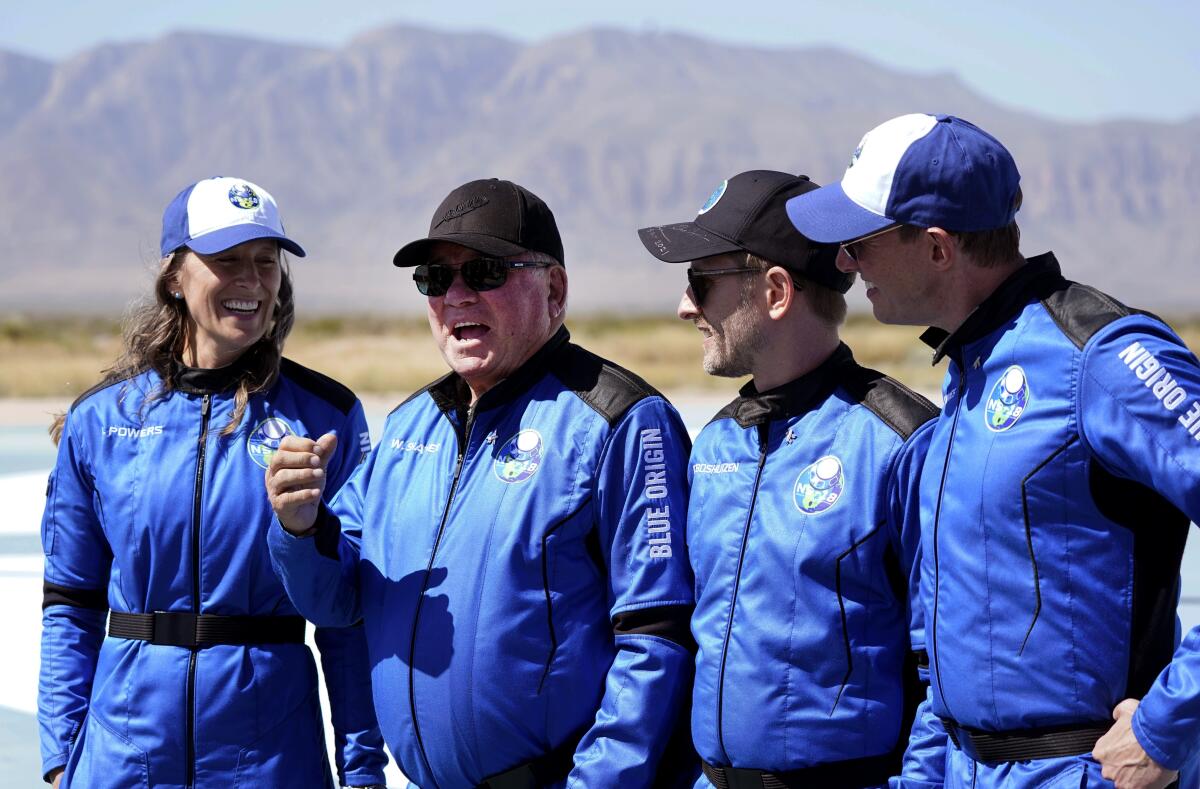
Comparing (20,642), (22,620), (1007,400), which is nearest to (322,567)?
(1007,400)

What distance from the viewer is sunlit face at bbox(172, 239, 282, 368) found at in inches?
155

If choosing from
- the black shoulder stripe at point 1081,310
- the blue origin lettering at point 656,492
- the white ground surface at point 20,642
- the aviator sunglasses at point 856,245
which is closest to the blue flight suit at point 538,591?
the blue origin lettering at point 656,492

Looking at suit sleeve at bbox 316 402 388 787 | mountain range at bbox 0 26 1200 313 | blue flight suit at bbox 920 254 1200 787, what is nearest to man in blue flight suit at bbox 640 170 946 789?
blue flight suit at bbox 920 254 1200 787

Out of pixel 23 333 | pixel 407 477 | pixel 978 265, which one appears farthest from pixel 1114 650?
pixel 23 333

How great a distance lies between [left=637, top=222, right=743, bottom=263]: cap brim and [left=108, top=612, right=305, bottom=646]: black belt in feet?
4.27

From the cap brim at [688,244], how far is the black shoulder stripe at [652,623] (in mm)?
767

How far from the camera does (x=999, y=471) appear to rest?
284cm

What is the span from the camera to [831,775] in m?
3.15

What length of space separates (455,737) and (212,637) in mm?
757

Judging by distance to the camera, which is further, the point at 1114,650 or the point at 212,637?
the point at 212,637

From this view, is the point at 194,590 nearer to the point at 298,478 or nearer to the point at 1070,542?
the point at 298,478

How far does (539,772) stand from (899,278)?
1274mm

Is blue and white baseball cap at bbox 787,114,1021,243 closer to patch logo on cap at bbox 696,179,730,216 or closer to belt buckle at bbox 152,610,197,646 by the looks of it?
patch logo on cap at bbox 696,179,730,216

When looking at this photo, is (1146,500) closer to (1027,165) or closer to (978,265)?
(978,265)
